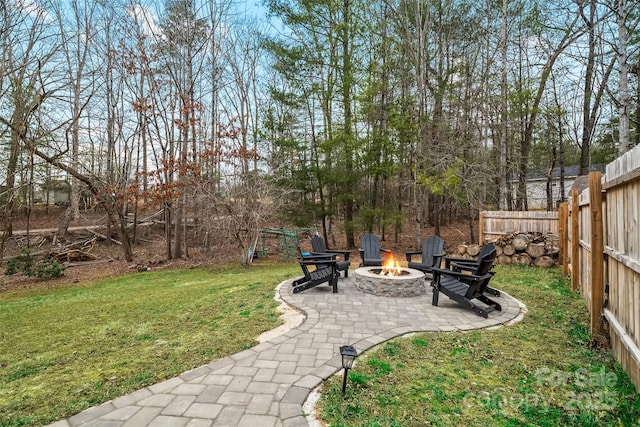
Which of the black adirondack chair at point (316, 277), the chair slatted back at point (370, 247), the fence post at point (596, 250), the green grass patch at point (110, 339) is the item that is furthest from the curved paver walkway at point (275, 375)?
the chair slatted back at point (370, 247)

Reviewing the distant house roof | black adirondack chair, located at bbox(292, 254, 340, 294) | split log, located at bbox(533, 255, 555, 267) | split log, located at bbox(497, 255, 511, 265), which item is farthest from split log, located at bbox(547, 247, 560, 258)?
the distant house roof

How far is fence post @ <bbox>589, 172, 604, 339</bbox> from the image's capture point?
2846 mm

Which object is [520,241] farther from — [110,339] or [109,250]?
[109,250]

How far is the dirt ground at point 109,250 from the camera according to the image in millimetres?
9153

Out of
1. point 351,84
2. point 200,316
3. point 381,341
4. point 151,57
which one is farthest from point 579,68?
point 151,57

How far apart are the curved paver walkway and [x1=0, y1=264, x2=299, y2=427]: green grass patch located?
0.77 ft

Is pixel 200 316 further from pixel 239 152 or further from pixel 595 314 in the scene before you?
pixel 239 152

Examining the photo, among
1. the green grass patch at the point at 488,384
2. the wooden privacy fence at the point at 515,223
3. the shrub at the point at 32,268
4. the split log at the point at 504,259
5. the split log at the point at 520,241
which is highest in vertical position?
the wooden privacy fence at the point at 515,223

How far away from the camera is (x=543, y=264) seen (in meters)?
7.12

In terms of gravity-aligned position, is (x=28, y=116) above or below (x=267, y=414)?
above

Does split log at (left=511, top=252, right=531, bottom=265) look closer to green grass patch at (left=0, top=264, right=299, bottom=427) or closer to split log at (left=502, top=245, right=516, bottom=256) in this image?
split log at (left=502, top=245, right=516, bottom=256)

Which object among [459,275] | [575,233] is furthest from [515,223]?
[459,275]

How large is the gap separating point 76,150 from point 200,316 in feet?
26.8

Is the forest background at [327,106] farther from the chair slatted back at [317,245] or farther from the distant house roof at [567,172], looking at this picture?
the distant house roof at [567,172]
